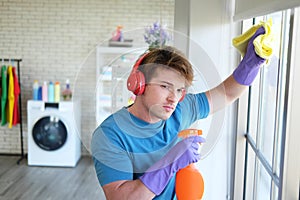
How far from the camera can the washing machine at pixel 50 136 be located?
5422 millimetres

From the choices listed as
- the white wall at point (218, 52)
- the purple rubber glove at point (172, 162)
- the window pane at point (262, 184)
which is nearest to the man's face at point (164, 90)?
the purple rubber glove at point (172, 162)

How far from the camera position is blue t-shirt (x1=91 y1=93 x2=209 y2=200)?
1.34 m

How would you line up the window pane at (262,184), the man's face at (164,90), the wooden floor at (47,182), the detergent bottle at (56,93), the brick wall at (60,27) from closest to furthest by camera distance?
1. the man's face at (164,90)
2. the window pane at (262,184)
3. the wooden floor at (47,182)
4. the detergent bottle at (56,93)
5. the brick wall at (60,27)

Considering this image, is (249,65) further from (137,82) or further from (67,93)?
(67,93)

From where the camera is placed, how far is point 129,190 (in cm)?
131

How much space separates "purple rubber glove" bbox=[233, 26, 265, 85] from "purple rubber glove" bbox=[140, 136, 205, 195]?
45 cm

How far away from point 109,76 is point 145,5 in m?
4.45

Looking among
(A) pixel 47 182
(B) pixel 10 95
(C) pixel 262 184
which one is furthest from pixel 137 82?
(B) pixel 10 95

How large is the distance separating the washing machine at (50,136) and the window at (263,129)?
3.53 metres

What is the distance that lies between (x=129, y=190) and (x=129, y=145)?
0.15 metres

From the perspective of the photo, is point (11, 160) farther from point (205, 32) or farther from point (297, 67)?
point (297, 67)

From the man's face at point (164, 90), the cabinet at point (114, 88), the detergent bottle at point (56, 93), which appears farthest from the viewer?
the detergent bottle at point (56, 93)

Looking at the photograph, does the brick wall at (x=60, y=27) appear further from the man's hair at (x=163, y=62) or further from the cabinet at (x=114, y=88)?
the man's hair at (x=163, y=62)

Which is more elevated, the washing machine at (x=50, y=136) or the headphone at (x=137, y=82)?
the headphone at (x=137, y=82)
